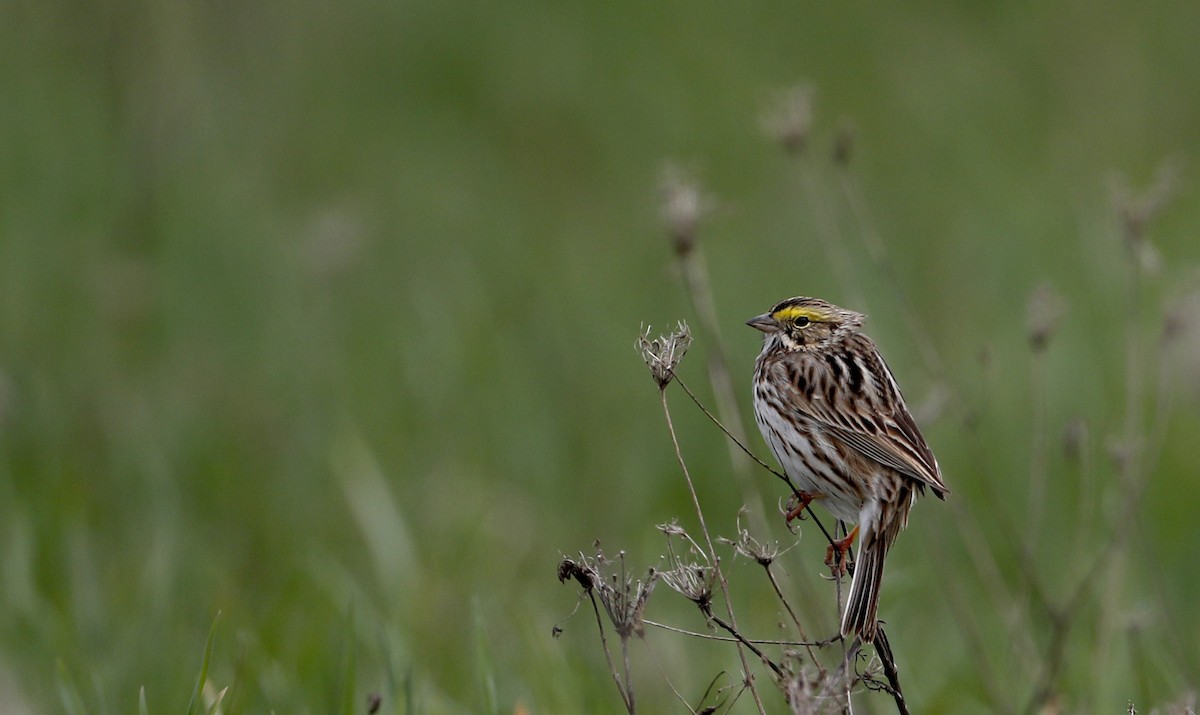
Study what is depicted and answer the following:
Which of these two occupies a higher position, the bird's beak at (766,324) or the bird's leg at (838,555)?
the bird's beak at (766,324)

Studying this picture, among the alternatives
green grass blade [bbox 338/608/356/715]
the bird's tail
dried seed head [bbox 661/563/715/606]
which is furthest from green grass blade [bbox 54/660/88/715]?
the bird's tail

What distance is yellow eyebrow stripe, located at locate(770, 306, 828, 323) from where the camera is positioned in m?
4.70

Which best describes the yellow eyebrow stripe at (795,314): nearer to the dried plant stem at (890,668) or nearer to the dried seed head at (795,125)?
the dried seed head at (795,125)

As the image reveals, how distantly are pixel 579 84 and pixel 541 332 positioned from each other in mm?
5786

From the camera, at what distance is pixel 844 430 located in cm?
436

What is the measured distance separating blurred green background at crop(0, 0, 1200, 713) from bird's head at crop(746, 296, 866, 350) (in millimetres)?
494

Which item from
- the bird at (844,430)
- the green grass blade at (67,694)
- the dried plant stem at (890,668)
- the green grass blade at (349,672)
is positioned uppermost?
the bird at (844,430)

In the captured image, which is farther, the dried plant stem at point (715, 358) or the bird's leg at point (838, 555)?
the dried plant stem at point (715, 358)

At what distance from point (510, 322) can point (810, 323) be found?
219 inches

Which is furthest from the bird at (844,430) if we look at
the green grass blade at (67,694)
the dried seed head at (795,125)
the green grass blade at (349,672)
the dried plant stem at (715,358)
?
the green grass blade at (67,694)

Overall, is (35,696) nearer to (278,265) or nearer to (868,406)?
(868,406)

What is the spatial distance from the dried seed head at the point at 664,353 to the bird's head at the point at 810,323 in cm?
128

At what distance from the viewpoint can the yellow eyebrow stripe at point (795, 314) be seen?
4.70m

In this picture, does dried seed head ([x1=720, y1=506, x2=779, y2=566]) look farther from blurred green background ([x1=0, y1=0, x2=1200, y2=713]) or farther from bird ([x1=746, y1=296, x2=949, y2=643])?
blurred green background ([x1=0, y1=0, x2=1200, y2=713])
